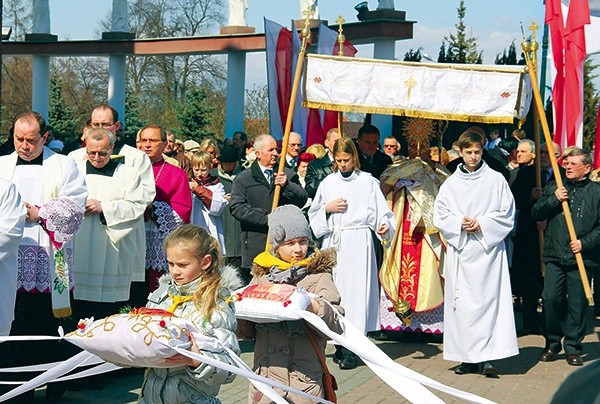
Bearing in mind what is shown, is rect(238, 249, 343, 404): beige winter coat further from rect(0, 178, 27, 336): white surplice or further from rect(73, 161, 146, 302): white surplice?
rect(73, 161, 146, 302): white surplice

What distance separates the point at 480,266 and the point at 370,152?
6.79 ft

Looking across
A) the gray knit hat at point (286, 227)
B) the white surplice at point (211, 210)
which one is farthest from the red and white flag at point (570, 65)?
the gray knit hat at point (286, 227)

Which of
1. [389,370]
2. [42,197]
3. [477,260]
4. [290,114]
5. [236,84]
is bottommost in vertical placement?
[477,260]

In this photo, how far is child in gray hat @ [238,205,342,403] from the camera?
5.76 m

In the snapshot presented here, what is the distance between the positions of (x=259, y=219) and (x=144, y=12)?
41334 mm

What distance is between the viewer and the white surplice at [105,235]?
887 cm

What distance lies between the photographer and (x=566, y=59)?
41.2 feet

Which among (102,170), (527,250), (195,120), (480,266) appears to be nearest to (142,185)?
(102,170)

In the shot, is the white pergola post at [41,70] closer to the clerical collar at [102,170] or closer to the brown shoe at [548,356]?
the brown shoe at [548,356]

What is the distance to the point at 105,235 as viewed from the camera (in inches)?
351

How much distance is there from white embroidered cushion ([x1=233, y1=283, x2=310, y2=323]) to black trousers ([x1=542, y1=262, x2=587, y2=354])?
234 inches

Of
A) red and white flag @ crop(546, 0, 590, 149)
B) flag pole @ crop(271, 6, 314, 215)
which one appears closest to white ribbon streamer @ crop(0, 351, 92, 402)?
flag pole @ crop(271, 6, 314, 215)

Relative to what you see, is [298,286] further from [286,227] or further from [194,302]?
[194,302]

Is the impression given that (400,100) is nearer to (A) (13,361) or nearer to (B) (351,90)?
(B) (351,90)
